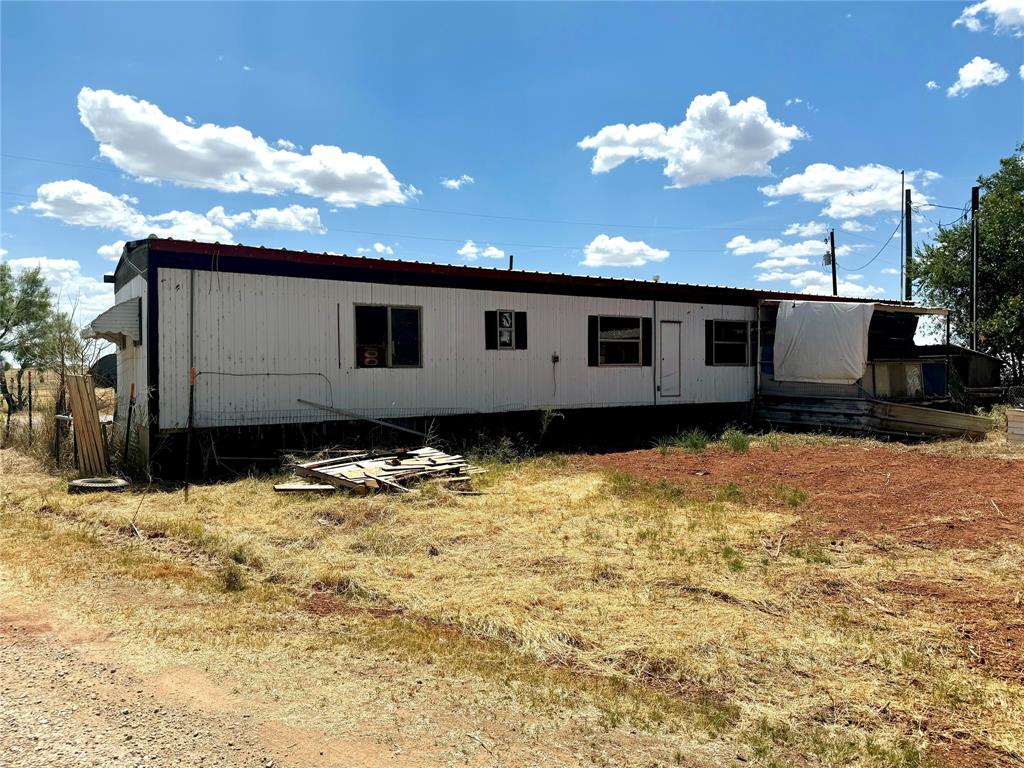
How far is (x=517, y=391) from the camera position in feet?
42.3

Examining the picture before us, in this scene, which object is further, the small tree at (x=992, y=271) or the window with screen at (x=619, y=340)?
the small tree at (x=992, y=271)

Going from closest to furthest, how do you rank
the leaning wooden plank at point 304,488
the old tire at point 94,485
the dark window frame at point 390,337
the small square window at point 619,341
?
the leaning wooden plank at point 304,488 < the old tire at point 94,485 < the dark window frame at point 390,337 < the small square window at point 619,341

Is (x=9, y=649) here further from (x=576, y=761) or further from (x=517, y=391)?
(x=517, y=391)

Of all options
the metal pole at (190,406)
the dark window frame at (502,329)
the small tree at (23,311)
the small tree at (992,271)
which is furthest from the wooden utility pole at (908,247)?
the small tree at (23,311)

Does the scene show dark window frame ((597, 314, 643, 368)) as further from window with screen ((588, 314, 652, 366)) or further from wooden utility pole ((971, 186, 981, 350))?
wooden utility pole ((971, 186, 981, 350))

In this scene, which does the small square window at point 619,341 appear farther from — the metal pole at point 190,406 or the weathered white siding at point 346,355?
the metal pole at point 190,406

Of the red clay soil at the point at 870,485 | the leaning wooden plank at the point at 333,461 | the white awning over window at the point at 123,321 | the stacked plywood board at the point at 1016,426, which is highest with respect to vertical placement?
the white awning over window at the point at 123,321

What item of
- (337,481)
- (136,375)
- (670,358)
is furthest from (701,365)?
(136,375)

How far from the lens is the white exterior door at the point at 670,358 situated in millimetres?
14828

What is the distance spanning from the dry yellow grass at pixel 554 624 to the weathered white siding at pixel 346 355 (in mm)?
2851

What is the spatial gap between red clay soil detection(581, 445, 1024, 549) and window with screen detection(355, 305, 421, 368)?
3513 mm

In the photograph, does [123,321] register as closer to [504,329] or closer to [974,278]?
[504,329]

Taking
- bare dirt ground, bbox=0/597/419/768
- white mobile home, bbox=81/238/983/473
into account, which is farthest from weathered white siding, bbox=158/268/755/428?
bare dirt ground, bbox=0/597/419/768

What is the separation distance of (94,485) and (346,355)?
3.95 metres
